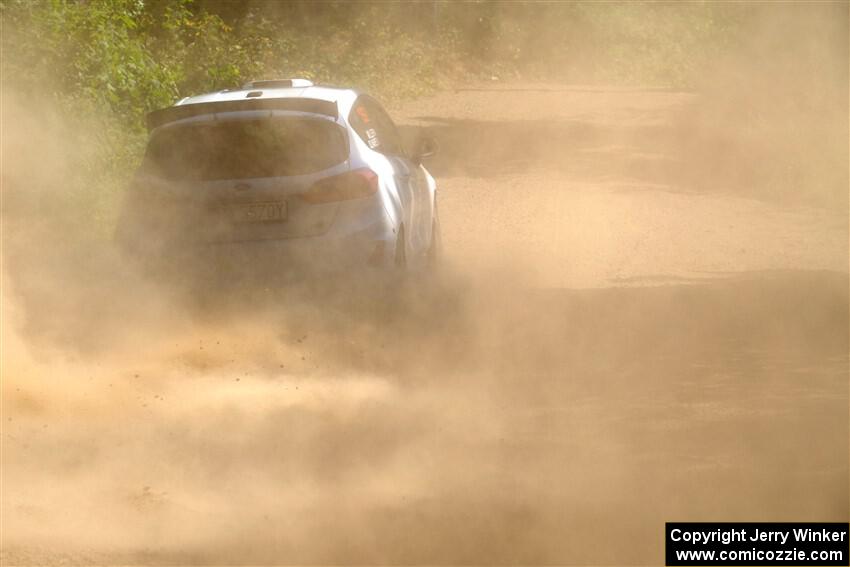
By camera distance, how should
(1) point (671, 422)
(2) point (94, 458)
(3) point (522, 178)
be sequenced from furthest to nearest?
1. (3) point (522, 178)
2. (1) point (671, 422)
3. (2) point (94, 458)

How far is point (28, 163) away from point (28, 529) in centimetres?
666

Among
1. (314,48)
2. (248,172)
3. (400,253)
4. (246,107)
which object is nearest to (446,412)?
(400,253)

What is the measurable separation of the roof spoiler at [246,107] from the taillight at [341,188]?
1.28 ft

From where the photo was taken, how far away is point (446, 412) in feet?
23.1

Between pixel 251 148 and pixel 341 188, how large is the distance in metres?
0.61

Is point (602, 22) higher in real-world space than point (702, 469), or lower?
higher

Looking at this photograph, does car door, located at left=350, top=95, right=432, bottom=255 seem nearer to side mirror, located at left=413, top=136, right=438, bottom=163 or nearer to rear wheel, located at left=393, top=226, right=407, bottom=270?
side mirror, located at left=413, top=136, right=438, bottom=163

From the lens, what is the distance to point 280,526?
214 inches

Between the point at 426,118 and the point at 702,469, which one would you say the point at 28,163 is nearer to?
the point at 702,469

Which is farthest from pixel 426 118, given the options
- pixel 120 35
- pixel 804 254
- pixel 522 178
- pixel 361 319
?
pixel 361 319

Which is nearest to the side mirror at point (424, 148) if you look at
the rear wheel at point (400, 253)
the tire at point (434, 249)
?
the tire at point (434, 249)

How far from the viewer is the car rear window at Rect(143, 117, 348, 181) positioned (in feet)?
26.8

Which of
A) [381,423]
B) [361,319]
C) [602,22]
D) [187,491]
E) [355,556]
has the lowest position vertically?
[355,556]

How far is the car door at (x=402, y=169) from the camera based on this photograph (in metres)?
8.88
